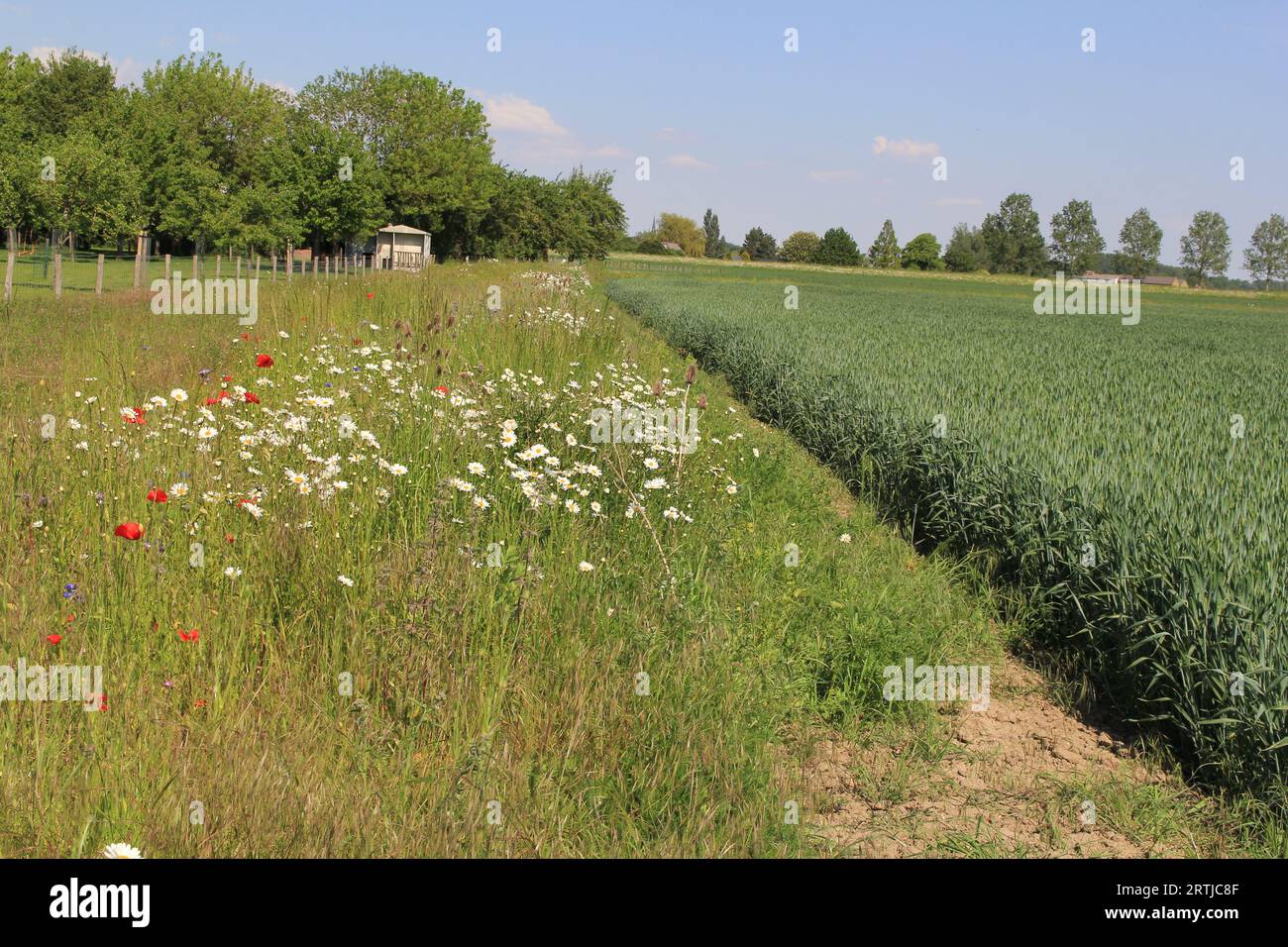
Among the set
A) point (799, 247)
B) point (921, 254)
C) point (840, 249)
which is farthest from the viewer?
point (799, 247)

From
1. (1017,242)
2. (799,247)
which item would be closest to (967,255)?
(1017,242)

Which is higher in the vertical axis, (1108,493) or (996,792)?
(1108,493)

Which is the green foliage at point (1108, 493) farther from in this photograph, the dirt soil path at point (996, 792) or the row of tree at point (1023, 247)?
the row of tree at point (1023, 247)

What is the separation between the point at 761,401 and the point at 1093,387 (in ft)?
14.2

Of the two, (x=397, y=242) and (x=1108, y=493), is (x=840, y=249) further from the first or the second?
(x=1108, y=493)

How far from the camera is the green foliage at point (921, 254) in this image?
13000cm

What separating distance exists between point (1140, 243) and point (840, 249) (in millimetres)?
55337

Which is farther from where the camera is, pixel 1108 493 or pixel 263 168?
pixel 263 168

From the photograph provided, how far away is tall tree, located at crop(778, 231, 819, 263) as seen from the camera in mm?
139738

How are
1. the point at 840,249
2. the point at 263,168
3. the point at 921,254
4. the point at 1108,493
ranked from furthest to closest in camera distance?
the point at 921,254, the point at 840,249, the point at 263,168, the point at 1108,493

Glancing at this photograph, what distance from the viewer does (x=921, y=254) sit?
13100 centimetres

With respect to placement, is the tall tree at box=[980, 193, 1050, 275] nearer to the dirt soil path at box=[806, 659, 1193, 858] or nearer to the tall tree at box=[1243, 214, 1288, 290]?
the tall tree at box=[1243, 214, 1288, 290]

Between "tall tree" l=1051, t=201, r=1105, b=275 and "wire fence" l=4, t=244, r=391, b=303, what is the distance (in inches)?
4308

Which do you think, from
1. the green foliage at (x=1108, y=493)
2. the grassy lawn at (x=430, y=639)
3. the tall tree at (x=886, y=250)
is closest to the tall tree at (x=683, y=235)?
the tall tree at (x=886, y=250)
